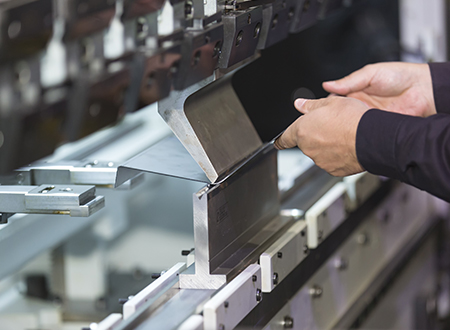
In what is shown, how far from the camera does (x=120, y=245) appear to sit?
1261mm

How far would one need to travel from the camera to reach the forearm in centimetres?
125

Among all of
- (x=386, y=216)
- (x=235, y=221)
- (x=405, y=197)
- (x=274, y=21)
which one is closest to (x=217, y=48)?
(x=274, y=21)

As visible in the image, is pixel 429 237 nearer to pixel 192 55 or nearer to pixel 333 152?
pixel 333 152

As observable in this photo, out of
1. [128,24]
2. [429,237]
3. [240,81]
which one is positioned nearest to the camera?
[128,24]

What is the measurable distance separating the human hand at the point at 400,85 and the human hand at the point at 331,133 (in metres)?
0.25

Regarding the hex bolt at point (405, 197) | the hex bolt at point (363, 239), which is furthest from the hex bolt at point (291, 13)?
the hex bolt at point (405, 197)

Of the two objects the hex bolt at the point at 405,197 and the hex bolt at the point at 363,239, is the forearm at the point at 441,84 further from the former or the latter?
the hex bolt at the point at 405,197

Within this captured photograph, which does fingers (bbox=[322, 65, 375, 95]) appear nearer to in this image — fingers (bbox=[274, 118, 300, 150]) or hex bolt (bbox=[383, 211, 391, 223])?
fingers (bbox=[274, 118, 300, 150])

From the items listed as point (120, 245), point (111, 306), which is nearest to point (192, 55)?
point (111, 306)

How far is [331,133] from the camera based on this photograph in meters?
0.99

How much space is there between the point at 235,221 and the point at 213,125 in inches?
6.6

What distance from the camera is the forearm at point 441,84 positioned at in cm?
125

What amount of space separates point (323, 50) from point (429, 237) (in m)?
0.71

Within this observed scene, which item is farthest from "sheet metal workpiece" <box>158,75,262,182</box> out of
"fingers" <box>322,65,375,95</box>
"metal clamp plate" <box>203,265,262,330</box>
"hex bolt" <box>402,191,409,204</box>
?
"hex bolt" <box>402,191,409,204</box>
